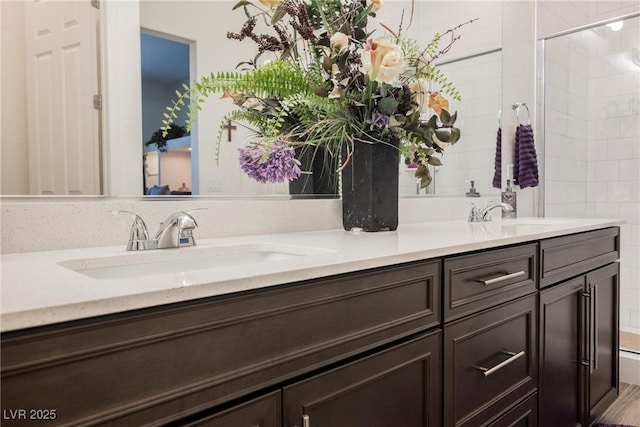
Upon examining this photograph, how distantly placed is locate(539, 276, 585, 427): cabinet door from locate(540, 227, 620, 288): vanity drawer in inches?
1.7

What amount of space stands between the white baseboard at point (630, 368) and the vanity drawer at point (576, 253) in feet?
2.56

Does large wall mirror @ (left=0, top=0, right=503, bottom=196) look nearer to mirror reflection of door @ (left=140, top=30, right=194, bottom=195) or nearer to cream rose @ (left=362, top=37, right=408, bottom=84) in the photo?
mirror reflection of door @ (left=140, top=30, right=194, bottom=195)

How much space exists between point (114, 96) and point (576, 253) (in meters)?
1.55

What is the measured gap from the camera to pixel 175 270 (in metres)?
0.95

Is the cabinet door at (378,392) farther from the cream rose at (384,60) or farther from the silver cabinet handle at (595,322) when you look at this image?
the silver cabinet handle at (595,322)

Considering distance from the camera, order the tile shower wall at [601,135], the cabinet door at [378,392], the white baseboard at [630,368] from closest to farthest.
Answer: the cabinet door at [378,392]
the white baseboard at [630,368]
the tile shower wall at [601,135]

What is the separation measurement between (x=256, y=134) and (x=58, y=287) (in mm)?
869

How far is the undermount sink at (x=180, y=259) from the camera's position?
2.79 ft

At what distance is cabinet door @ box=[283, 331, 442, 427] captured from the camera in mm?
722

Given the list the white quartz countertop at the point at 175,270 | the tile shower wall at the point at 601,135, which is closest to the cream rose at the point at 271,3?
the white quartz countertop at the point at 175,270

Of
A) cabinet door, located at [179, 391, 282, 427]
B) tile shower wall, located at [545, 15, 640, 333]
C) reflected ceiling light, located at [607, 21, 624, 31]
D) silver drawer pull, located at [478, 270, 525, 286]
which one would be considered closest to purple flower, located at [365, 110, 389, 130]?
silver drawer pull, located at [478, 270, 525, 286]

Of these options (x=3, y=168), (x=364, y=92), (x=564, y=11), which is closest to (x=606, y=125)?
(x=564, y=11)

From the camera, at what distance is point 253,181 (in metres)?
1.33

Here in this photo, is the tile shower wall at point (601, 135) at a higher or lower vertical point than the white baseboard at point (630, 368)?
higher
